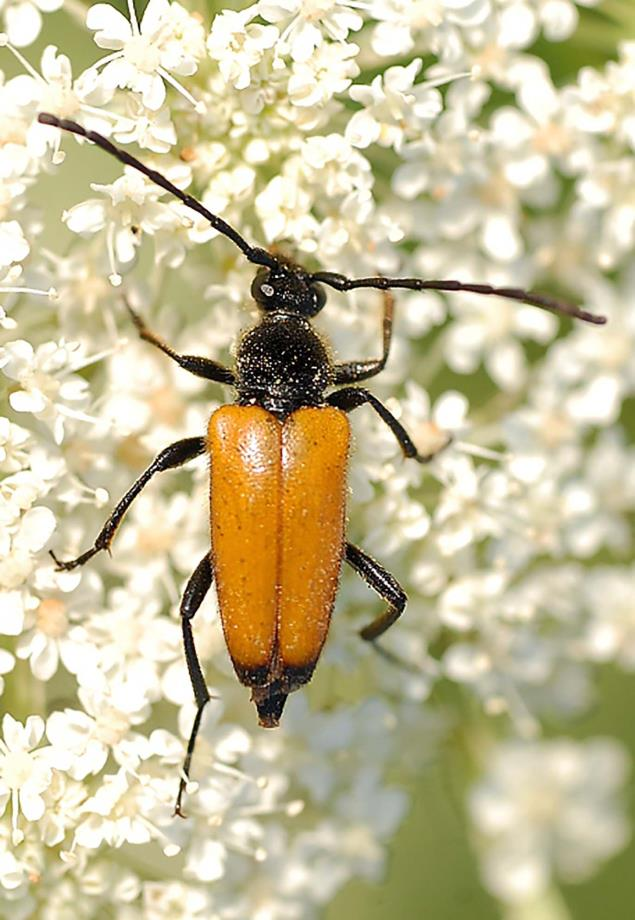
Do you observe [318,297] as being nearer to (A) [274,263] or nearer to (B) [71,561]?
(A) [274,263]

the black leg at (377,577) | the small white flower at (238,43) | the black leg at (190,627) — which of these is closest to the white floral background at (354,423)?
the small white flower at (238,43)

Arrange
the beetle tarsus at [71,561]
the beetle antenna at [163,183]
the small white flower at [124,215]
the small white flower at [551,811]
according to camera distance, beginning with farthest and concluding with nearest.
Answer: the small white flower at [551,811] < the beetle tarsus at [71,561] < the small white flower at [124,215] < the beetle antenna at [163,183]

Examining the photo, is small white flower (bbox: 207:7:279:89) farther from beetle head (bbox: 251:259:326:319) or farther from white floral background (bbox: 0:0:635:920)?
beetle head (bbox: 251:259:326:319)

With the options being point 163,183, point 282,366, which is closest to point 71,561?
point 282,366

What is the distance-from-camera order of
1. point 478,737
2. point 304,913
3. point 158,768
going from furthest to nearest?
point 478,737, point 304,913, point 158,768

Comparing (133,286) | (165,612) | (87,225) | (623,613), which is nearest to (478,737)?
(623,613)

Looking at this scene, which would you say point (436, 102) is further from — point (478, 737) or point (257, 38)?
point (478, 737)

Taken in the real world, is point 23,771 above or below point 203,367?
below

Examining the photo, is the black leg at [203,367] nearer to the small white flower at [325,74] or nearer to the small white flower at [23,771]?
the small white flower at [325,74]
